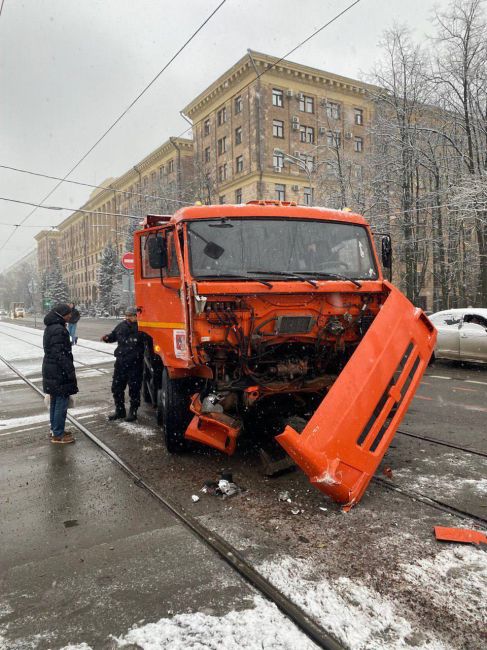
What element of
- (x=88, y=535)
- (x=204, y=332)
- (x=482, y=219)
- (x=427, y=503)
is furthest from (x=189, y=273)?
(x=482, y=219)

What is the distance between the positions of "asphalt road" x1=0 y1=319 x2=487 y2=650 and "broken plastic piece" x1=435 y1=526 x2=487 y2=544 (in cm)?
9

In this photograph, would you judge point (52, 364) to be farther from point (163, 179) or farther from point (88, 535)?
point (163, 179)

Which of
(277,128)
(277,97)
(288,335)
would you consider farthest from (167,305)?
(277,97)

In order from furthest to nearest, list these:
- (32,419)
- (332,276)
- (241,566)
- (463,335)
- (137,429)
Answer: (463,335) < (32,419) < (137,429) < (332,276) < (241,566)

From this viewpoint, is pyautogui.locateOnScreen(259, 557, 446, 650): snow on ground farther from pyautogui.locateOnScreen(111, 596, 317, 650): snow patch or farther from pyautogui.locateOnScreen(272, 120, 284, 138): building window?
pyautogui.locateOnScreen(272, 120, 284, 138): building window

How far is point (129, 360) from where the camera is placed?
24.6ft

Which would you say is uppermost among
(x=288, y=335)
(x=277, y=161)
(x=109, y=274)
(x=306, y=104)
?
(x=306, y=104)

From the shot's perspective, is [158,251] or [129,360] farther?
[129,360]

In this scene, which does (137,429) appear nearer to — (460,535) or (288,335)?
(288,335)

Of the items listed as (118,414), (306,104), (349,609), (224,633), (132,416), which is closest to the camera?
(224,633)

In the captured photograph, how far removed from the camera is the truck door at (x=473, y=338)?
11.9 meters

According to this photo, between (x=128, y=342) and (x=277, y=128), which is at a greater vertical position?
(x=277, y=128)

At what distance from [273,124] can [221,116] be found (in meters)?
6.34

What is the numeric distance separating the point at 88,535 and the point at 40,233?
12064 centimetres
